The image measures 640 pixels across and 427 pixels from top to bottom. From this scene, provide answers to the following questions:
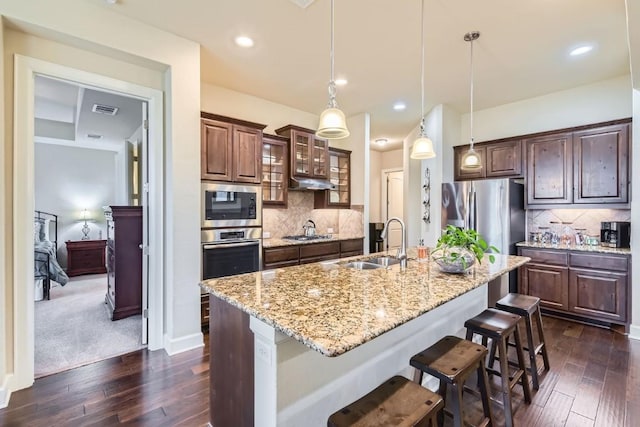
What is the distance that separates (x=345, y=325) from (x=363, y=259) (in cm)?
157

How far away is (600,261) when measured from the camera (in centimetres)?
340

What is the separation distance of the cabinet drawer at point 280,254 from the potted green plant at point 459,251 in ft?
7.11

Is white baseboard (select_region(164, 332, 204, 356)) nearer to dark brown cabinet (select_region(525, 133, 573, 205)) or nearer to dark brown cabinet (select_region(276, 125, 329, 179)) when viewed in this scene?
dark brown cabinet (select_region(276, 125, 329, 179))

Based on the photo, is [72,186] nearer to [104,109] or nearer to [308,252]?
[104,109]

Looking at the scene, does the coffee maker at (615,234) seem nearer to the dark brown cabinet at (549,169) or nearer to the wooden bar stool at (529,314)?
the dark brown cabinet at (549,169)

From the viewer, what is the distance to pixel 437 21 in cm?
262

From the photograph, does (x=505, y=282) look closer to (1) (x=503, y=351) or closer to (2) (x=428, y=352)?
(1) (x=503, y=351)

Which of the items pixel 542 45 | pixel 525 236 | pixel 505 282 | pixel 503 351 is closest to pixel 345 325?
pixel 503 351

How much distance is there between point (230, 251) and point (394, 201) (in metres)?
5.36

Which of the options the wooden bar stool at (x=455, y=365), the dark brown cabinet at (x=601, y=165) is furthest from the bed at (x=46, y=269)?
the dark brown cabinet at (x=601, y=165)

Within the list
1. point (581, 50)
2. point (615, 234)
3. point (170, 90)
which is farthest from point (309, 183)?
point (615, 234)

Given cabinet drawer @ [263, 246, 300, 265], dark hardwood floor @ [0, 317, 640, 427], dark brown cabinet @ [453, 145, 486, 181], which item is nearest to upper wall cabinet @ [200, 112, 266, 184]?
cabinet drawer @ [263, 246, 300, 265]

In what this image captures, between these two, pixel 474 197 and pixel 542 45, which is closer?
pixel 542 45

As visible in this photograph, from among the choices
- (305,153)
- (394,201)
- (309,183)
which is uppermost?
(305,153)
